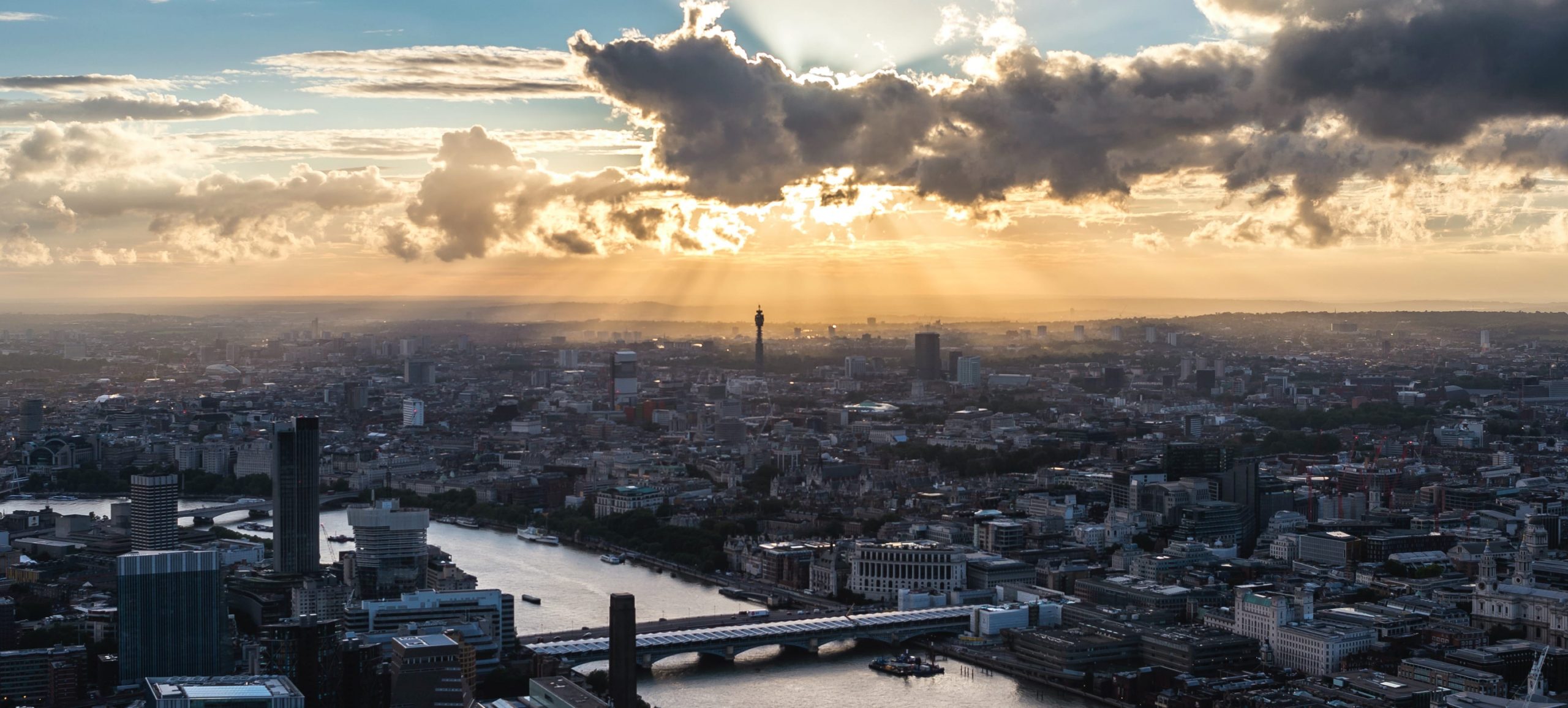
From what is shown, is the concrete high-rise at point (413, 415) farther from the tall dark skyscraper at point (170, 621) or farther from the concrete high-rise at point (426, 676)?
the concrete high-rise at point (426, 676)

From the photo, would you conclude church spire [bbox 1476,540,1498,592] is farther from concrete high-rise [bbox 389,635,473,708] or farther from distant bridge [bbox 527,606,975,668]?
concrete high-rise [bbox 389,635,473,708]

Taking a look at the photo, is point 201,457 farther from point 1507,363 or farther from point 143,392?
point 1507,363

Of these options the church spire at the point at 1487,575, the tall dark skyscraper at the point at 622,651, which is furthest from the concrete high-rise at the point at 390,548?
the church spire at the point at 1487,575

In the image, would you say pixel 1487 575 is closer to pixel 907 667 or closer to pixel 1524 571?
pixel 1524 571

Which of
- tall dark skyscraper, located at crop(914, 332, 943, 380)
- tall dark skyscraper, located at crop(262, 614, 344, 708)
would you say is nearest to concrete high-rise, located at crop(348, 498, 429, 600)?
tall dark skyscraper, located at crop(262, 614, 344, 708)

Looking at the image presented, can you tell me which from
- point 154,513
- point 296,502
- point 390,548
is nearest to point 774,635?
point 390,548

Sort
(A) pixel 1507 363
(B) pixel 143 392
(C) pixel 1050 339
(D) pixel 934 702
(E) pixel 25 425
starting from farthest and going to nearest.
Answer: (C) pixel 1050 339, (A) pixel 1507 363, (B) pixel 143 392, (E) pixel 25 425, (D) pixel 934 702

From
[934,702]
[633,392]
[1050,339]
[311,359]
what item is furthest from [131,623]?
[1050,339]
